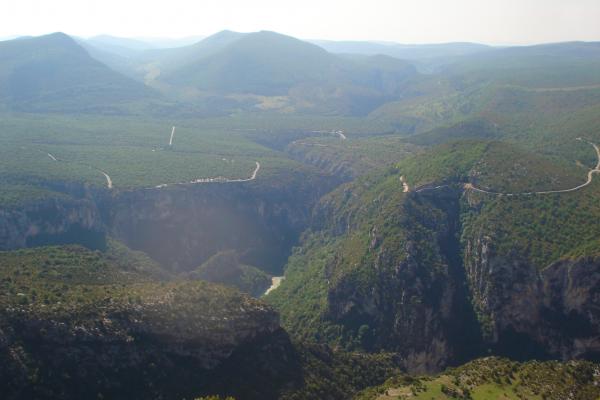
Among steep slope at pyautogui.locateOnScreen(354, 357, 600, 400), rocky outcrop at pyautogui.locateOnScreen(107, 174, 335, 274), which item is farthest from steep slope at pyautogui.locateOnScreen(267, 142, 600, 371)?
rocky outcrop at pyautogui.locateOnScreen(107, 174, 335, 274)

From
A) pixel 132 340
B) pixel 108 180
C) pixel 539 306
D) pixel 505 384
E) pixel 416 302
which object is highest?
pixel 108 180

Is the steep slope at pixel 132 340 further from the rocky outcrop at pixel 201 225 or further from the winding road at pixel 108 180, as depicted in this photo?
the winding road at pixel 108 180

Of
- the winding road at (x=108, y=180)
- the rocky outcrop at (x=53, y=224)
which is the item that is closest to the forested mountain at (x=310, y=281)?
the rocky outcrop at (x=53, y=224)

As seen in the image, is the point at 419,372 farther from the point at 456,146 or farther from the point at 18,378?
the point at 456,146

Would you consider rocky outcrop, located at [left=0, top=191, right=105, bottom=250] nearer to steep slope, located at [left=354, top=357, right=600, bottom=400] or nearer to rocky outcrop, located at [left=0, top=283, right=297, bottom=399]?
rocky outcrop, located at [left=0, top=283, right=297, bottom=399]

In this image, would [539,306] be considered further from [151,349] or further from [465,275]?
[151,349]

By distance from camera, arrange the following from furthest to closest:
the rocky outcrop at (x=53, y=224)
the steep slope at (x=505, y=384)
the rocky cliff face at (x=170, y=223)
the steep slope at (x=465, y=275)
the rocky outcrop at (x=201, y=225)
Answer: the rocky outcrop at (x=201, y=225)
the rocky cliff face at (x=170, y=223)
the rocky outcrop at (x=53, y=224)
the steep slope at (x=465, y=275)
the steep slope at (x=505, y=384)

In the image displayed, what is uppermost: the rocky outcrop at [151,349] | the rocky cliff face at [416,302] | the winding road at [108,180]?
the winding road at [108,180]

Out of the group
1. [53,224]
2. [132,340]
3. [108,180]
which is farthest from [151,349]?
[108,180]
